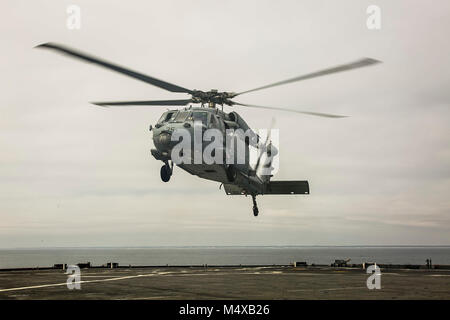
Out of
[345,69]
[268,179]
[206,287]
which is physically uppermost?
[345,69]

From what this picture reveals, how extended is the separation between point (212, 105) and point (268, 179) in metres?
10.3

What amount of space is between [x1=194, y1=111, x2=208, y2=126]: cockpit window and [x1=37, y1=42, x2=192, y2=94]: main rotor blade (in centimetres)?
142

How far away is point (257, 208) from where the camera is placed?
110 ft

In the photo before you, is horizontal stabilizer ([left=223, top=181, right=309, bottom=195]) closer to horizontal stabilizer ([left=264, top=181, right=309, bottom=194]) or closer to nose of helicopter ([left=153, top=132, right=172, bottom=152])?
horizontal stabilizer ([left=264, top=181, right=309, bottom=194])

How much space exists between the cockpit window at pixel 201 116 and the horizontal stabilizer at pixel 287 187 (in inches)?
490

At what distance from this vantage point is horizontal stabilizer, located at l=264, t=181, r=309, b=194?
3397cm

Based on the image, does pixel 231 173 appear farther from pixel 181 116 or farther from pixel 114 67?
pixel 114 67

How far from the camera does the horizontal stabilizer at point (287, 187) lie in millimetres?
33969

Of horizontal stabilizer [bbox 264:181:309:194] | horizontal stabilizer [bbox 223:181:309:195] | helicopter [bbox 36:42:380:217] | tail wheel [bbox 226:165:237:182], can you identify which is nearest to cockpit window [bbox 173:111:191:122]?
helicopter [bbox 36:42:380:217]
